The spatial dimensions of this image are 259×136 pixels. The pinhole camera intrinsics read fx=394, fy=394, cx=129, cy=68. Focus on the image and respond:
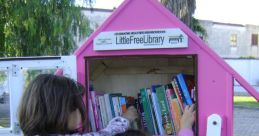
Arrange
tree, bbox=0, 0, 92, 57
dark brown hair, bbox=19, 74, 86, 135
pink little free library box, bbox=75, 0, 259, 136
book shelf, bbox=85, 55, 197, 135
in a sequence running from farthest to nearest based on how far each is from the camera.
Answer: tree, bbox=0, 0, 92, 57 < book shelf, bbox=85, 55, 197, 135 < pink little free library box, bbox=75, 0, 259, 136 < dark brown hair, bbox=19, 74, 86, 135

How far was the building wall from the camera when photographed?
3256 centimetres

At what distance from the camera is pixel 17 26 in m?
7.50

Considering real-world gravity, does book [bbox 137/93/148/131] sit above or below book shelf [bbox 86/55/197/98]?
below

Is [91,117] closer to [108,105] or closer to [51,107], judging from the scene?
[108,105]

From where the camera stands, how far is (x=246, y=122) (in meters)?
12.4

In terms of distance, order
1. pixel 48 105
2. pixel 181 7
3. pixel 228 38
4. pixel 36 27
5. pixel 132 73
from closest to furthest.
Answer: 1. pixel 48 105
2. pixel 132 73
3. pixel 181 7
4. pixel 36 27
5. pixel 228 38

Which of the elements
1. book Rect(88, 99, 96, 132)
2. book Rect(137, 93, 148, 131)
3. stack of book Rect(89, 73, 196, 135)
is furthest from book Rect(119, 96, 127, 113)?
book Rect(88, 99, 96, 132)

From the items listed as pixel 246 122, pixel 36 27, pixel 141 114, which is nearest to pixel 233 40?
pixel 246 122

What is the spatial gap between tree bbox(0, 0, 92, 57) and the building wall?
81.0ft

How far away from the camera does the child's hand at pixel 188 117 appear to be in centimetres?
209

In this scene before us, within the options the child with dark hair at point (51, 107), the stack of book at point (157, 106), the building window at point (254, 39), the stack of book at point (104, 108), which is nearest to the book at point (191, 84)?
the stack of book at point (157, 106)

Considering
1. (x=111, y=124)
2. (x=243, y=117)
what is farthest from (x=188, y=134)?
(x=243, y=117)

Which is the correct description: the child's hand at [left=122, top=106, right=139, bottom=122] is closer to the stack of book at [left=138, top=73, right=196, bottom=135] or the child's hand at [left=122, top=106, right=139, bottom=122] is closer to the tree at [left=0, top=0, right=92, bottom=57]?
the stack of book at [left=138, top=73, right=196, bottom=135]

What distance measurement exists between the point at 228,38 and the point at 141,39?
33171 mm
